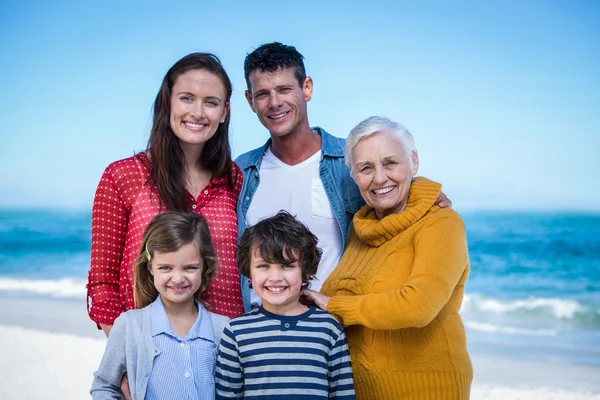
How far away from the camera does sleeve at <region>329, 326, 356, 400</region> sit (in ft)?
7.97

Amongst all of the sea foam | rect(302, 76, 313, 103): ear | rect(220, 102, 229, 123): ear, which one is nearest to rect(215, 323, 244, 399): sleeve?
rect(220, 102, 229, 123): ear

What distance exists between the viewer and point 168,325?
2.54 m

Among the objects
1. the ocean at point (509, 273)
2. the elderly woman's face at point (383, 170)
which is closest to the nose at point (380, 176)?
the elderly woman's face at point (383, 170)

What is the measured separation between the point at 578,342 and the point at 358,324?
22.9ft

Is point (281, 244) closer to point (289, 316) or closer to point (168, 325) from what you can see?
point (289, 316)

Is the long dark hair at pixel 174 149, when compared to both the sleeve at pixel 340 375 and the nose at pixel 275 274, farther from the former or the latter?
the sleeve at pixel 340 375

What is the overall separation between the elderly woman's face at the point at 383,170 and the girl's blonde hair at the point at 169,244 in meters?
0.68

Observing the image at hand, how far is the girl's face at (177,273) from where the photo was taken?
2.55m

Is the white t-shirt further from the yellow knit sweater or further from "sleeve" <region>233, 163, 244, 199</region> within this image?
the yellow knit sweater

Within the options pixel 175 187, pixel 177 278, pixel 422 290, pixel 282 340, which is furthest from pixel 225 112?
pixel 422 290

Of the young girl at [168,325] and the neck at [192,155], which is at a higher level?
the neck at [192,155]

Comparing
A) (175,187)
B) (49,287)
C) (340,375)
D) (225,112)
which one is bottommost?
(340,375)

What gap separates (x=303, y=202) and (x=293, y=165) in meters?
0.24

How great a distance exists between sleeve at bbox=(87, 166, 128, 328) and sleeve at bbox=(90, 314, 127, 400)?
0.27m
